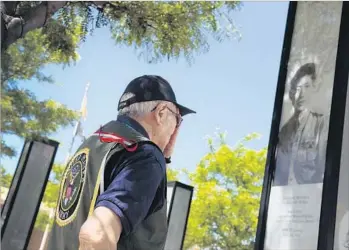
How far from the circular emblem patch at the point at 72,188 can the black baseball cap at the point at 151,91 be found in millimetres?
142

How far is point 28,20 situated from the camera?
3.73 metres

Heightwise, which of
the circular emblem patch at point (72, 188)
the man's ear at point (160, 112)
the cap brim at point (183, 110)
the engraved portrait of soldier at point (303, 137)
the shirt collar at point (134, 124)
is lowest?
the circular emblem patch at point (72, 188)

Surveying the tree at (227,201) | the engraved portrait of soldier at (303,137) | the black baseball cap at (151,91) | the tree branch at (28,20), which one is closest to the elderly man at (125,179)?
the black baseball cap at (151,91)

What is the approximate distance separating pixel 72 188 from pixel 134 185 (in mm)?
186

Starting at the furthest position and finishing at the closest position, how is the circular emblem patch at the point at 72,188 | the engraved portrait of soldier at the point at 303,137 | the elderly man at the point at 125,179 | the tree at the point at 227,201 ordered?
the tree at the point at 227,201, the engraved portrait of soldier at the point at 303,137, the circular emblem patch at the point at 72,188, the elderly man at the point at 125,179

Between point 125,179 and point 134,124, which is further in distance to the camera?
point 134,124

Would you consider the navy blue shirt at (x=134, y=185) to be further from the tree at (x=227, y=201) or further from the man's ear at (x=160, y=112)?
the tree at (x=227, y=201)

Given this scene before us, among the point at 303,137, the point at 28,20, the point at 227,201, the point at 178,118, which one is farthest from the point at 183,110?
the point at 227,201

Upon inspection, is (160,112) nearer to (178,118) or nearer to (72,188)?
(178,118)

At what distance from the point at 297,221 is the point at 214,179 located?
656 centimetres

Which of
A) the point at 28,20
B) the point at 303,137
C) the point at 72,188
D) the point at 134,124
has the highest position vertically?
the point at 28,20

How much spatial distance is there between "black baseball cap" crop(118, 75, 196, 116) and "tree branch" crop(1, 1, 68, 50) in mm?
2915

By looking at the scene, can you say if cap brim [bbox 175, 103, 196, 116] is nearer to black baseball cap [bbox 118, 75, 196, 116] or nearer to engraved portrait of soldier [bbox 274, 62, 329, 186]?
black baseball cap [bbox 118, 75, 196, 116]

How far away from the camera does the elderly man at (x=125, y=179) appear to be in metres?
0.71
